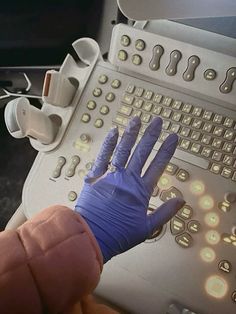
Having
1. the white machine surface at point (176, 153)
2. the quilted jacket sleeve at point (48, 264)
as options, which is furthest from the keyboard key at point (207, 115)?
the quilted jacket sleeve at point (48, 264)

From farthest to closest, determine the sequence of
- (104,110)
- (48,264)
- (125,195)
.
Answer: (104,110)
(125,195)
(48,264)

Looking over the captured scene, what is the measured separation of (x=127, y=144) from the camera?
2.00ft

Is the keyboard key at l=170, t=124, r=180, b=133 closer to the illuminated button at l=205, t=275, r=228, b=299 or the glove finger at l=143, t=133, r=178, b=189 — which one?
the glove finger at l=143, t=133, r=178, b=189

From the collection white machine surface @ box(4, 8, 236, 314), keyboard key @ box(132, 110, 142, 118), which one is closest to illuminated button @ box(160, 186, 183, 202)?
white machine surface @ box(4, 8, 236, 314)

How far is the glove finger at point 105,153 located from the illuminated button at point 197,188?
0.37ft

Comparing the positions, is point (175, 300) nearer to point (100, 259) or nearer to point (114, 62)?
point (100, 259)

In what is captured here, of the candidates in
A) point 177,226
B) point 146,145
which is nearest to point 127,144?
point 146,145

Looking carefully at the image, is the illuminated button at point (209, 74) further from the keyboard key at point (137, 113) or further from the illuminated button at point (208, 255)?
the illuminated button at point (208, 255)

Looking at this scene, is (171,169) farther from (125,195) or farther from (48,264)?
(48,264)

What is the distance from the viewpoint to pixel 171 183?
0.67 metres

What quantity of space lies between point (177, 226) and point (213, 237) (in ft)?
0.15

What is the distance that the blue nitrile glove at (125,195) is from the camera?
0.60 m

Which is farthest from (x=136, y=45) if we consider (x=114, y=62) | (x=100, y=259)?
(x=100, y=259)

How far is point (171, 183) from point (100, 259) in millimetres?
167
